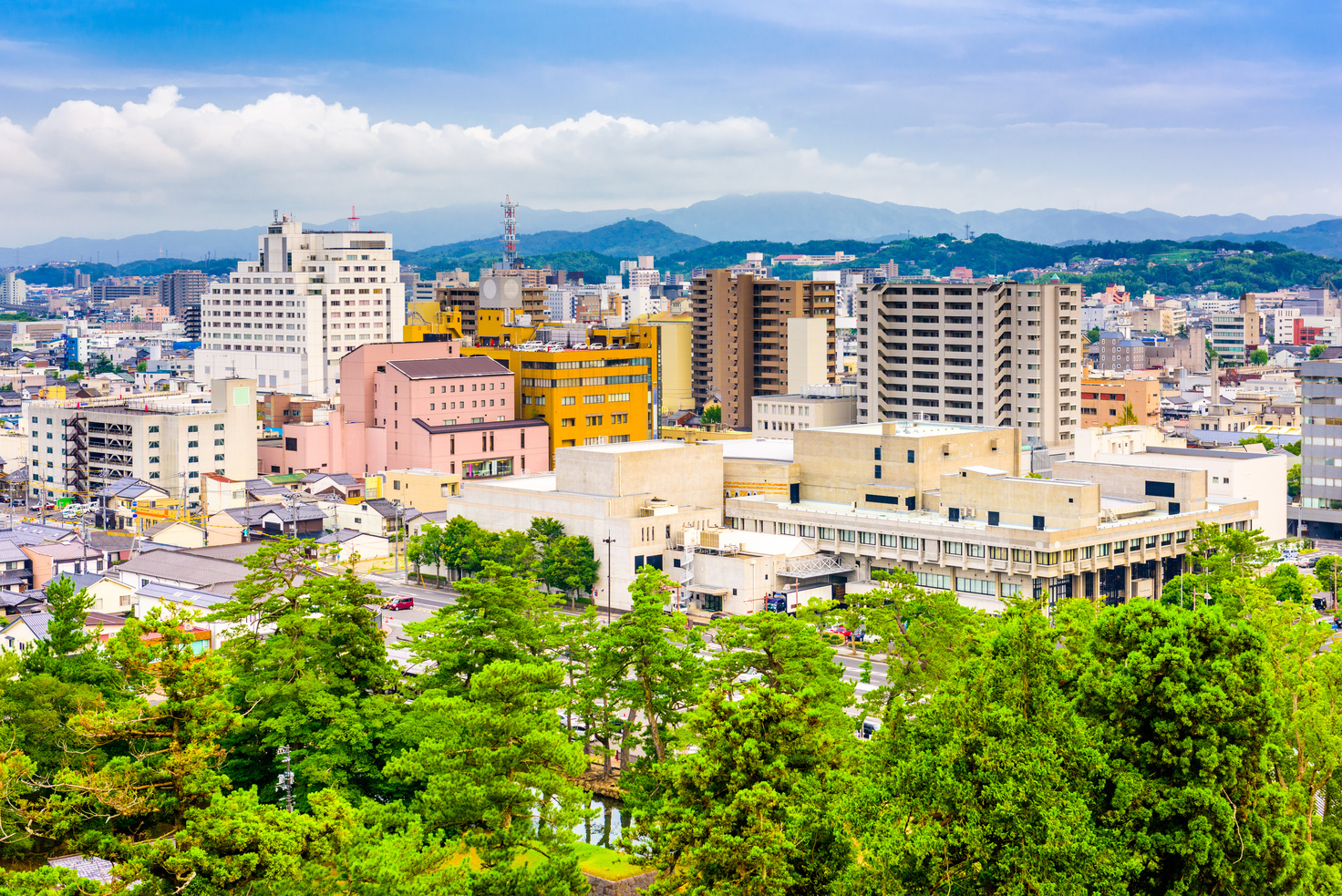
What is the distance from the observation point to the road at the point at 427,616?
131 feet

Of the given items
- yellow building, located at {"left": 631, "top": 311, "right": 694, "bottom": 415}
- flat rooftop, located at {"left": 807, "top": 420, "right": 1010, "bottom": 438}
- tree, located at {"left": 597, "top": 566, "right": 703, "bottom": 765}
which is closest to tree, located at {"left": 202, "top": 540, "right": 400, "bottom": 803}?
tree, located at {"left": 597, "top": 566, "right": 703, "bottom": 765}

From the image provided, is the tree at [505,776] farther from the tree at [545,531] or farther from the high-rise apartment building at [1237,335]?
the high-rise apartment building at [1237,335]

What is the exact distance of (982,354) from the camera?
2997 inches

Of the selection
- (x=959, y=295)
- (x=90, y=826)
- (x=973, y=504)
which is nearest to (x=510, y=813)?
(x=90, y=826)

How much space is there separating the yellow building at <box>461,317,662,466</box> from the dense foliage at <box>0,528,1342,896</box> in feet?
148

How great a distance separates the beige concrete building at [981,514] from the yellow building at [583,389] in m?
22.4

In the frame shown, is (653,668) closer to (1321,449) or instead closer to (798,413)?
(1321,449)

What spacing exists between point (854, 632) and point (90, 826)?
2538 centimetres

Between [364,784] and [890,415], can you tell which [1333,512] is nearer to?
[890,415]

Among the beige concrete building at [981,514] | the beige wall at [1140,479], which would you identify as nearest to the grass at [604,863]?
the beige concrete building at [981,514]

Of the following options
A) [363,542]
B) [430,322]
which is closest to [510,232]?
[430,322]

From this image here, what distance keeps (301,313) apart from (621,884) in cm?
8939

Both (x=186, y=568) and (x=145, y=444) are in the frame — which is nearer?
(x=186, y=568)

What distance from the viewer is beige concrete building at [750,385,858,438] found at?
8188 cm
